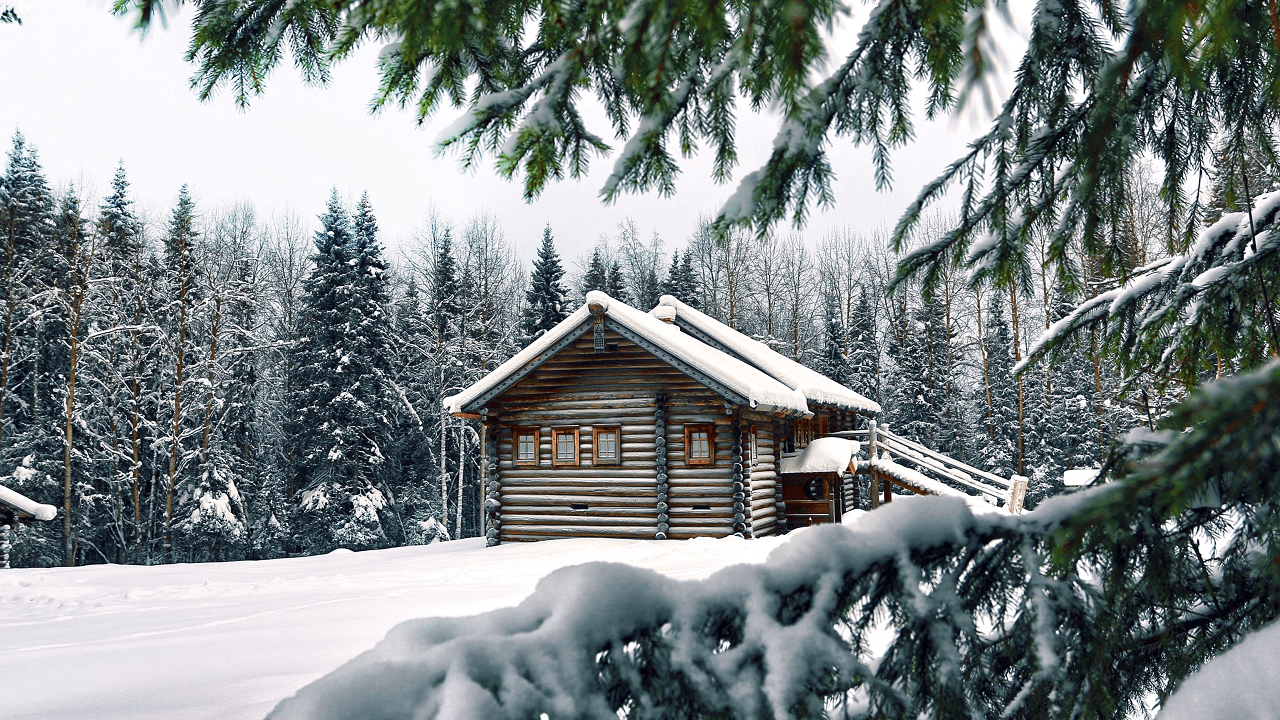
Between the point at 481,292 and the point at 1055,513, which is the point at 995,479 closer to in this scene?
the point at 1055,513

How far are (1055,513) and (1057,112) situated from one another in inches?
66.5

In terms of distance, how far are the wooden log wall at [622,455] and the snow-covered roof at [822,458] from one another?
3.66 meters

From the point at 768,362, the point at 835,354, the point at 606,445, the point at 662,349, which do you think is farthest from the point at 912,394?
the point at 662,349

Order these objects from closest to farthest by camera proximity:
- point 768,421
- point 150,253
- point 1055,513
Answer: point 1055,513 → point 768,421 → point 150,253

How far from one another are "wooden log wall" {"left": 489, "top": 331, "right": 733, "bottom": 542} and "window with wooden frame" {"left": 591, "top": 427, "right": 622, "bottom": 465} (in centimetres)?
12

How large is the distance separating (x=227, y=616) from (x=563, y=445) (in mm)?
8110

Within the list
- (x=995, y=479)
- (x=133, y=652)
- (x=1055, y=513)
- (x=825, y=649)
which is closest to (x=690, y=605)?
(x=825, y=649)

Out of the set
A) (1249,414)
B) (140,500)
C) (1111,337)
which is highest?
(1111,337)

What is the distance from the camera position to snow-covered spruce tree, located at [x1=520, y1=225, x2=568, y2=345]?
31406 millimetres

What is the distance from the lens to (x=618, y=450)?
15.5m

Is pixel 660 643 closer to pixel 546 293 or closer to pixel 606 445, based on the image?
pixel 606 445

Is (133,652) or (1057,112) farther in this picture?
(133,652)

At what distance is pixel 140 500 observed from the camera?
2612cm

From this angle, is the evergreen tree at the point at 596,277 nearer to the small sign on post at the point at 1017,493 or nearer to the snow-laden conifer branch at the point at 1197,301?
the small sign on post at the point at 1017,493
